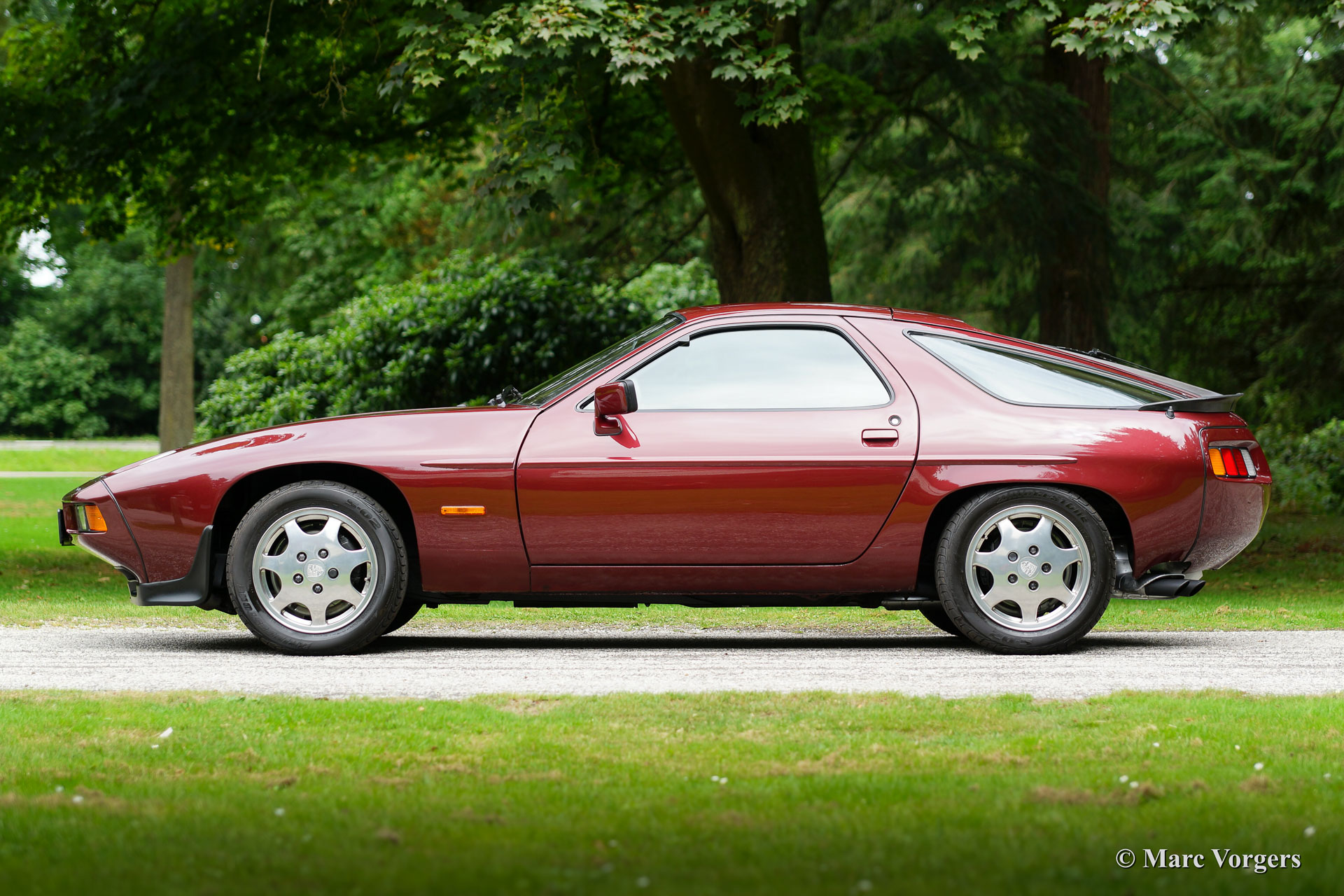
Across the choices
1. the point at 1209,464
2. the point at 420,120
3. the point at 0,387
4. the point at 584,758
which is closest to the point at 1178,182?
the point at 420,120

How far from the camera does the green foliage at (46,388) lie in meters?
43.6

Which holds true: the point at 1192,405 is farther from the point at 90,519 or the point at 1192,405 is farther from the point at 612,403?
the point at 90,519

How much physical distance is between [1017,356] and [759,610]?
2.91 metres

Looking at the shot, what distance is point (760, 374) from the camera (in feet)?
22.9

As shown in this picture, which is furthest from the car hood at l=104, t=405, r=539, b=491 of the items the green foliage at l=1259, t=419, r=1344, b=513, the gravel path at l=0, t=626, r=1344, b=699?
the green foliage at l=1259, t=419, r=1344, b=513

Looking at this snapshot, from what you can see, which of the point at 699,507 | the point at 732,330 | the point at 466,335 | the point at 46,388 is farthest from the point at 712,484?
the point at 46,388

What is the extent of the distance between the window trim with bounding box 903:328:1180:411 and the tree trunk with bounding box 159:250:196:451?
24988 millimetres

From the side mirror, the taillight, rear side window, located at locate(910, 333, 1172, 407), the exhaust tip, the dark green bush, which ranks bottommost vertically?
the exhaust tip

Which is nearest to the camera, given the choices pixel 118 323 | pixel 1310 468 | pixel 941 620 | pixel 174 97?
pixel 941 620

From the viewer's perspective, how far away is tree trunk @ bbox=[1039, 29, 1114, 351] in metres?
16.9

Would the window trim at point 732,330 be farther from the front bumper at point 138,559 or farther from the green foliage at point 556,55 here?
the green foliage at point 556,55

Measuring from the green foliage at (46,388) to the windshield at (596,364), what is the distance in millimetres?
40275

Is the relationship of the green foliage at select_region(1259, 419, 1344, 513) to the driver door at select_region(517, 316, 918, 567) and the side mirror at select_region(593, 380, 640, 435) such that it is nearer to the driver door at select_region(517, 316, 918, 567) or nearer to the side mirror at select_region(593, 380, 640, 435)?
the driver door at select_region(517, 316, 918, 567)

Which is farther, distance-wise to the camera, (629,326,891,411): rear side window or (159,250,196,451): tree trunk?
(159,250,196,451): tree trunk
